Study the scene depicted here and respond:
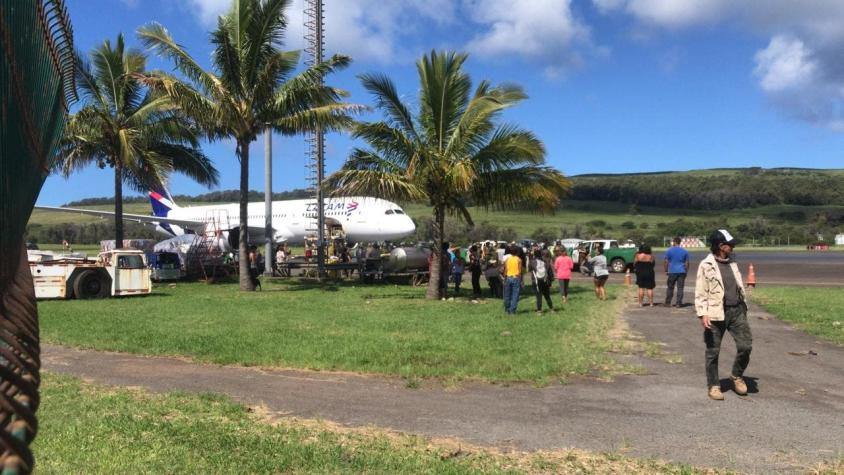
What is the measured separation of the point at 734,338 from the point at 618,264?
26.4 meters

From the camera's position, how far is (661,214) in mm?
118250

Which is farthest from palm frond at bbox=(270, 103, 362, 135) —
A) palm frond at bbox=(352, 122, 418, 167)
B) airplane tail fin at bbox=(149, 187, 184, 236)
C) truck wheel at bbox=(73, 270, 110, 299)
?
airplane tail fin at bbox=(149, 187, 184, 236)

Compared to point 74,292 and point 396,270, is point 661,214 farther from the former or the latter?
point 74,292

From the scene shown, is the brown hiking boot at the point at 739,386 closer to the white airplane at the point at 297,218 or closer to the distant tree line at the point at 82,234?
the white airplane at the point at 297,218

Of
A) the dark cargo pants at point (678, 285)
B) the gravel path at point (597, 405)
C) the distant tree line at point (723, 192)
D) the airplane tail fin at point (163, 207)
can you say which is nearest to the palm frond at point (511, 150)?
the dark cargo pants at point (678, 285)

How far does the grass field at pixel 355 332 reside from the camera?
8.98 meters

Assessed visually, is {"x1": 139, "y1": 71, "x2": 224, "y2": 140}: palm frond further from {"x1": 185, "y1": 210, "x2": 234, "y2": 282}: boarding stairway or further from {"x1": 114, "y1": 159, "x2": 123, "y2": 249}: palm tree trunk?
{"x1": 185, "y1": 210, "x2": 234, "y2": 282}: boarding stairway

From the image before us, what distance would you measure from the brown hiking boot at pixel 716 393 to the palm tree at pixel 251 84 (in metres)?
15.7

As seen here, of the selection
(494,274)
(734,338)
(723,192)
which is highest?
(723,192)

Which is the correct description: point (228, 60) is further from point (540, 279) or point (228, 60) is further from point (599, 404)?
point (599, 404)

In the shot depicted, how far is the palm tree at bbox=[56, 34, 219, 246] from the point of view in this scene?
24.5m

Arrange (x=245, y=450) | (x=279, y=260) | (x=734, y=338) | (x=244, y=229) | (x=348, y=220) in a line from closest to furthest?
(x=245, y=450), (x=734, y=338), (x=244, y=229), (x=348, y=220), (x=279, y=260)

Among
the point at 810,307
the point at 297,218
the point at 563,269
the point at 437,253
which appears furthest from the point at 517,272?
the point at 297,218

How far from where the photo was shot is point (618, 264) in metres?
33.2
